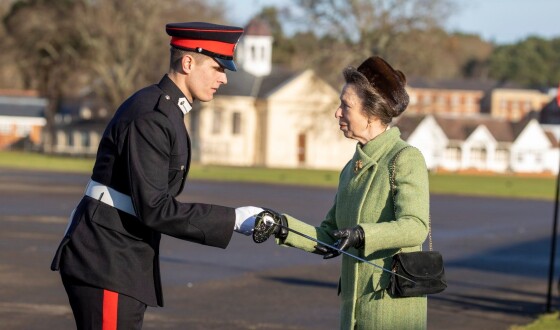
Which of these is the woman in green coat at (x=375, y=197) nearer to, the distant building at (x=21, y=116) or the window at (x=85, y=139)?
the window at (x=85, y=139)

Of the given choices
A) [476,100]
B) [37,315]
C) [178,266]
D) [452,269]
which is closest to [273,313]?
[37,315]

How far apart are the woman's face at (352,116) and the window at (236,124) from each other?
86.3 meters

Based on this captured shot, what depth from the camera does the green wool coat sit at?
5.29 m

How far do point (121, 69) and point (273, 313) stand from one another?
214ft

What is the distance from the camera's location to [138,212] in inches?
198

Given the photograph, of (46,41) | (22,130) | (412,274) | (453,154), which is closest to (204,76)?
(412,274)

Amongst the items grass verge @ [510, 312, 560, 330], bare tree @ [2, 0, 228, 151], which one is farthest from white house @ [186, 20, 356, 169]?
grass verge @ [510, 312, 560, 330]

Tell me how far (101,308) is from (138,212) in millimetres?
476

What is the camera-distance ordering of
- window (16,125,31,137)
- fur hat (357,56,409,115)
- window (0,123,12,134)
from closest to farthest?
fur hat (357,56,409,115) → window (0,123,12,134) → window (16,125,31,137)

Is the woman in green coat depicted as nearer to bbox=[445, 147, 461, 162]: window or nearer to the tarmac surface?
the tarmac surface

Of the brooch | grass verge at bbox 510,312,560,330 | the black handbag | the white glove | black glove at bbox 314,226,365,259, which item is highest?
the brooch

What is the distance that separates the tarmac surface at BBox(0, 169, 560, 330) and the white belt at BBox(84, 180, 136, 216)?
5501mm

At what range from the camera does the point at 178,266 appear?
16219mm

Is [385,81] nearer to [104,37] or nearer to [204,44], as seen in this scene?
[204,44]
